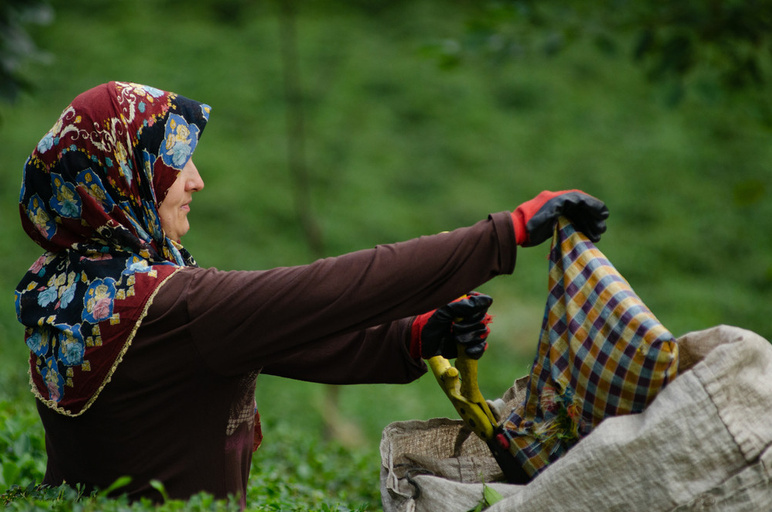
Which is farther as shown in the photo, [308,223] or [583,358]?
[308,223]

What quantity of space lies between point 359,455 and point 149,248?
2.72 m

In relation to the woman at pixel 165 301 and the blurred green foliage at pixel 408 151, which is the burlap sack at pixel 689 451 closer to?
the woman at pixel 165 301

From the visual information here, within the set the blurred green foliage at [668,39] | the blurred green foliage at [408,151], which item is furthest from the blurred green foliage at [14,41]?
the blurred green foliage at [408,151]

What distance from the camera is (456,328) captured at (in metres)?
2.22

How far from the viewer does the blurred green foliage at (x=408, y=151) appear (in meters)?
8.97

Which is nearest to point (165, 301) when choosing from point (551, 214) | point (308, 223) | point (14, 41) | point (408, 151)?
point (551, 214)

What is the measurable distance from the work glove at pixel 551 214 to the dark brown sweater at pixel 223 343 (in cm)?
4

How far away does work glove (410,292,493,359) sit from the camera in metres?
2.17

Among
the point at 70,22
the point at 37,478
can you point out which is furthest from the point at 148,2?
the point at 37,478

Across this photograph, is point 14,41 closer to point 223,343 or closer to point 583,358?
point 223,343

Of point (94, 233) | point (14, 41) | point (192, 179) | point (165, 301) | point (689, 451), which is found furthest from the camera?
point (14, 41)

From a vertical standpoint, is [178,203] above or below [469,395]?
above

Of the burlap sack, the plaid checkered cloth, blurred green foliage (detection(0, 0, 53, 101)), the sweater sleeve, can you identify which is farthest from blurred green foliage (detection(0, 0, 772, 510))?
the burlap sack

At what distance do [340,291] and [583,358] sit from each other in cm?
59
